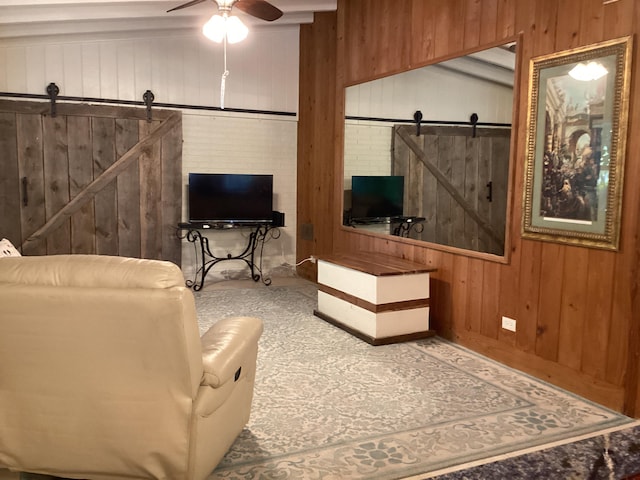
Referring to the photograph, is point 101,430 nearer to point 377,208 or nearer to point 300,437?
point 300,437

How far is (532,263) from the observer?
368cm

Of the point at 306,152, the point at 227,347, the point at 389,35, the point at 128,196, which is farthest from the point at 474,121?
the point at 128,196

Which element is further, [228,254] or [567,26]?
[228,254]

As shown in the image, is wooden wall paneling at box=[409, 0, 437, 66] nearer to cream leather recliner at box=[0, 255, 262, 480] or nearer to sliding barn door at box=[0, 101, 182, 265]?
sliding barn door at box=[0, 101, 182, 265]

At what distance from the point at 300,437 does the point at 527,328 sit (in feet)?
5.89

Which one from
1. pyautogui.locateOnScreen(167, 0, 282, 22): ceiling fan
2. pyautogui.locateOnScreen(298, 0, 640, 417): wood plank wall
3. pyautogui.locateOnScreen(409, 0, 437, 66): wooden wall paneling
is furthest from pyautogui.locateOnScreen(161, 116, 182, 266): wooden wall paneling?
pyautogui.locateOnScreen(409, 0, 437, 66): wooden wall paneling

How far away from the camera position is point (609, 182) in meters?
3.12

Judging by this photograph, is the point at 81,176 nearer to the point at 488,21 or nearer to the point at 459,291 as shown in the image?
the point at 459,291

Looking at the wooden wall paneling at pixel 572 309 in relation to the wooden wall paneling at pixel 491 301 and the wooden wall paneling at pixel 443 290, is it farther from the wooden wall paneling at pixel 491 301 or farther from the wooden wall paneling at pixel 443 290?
the wooden wall paneling at pixel 443 290

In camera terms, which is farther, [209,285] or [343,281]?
[209,285]

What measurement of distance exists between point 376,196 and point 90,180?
10.4 feet

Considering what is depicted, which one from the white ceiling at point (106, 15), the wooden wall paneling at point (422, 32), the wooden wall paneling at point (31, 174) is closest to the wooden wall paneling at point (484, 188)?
the wooden wall paneling at point (422, 32)

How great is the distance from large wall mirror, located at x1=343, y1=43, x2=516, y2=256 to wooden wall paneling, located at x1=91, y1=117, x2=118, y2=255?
8.54 ft

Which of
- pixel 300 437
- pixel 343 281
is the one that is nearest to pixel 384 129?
pixel 343 281
